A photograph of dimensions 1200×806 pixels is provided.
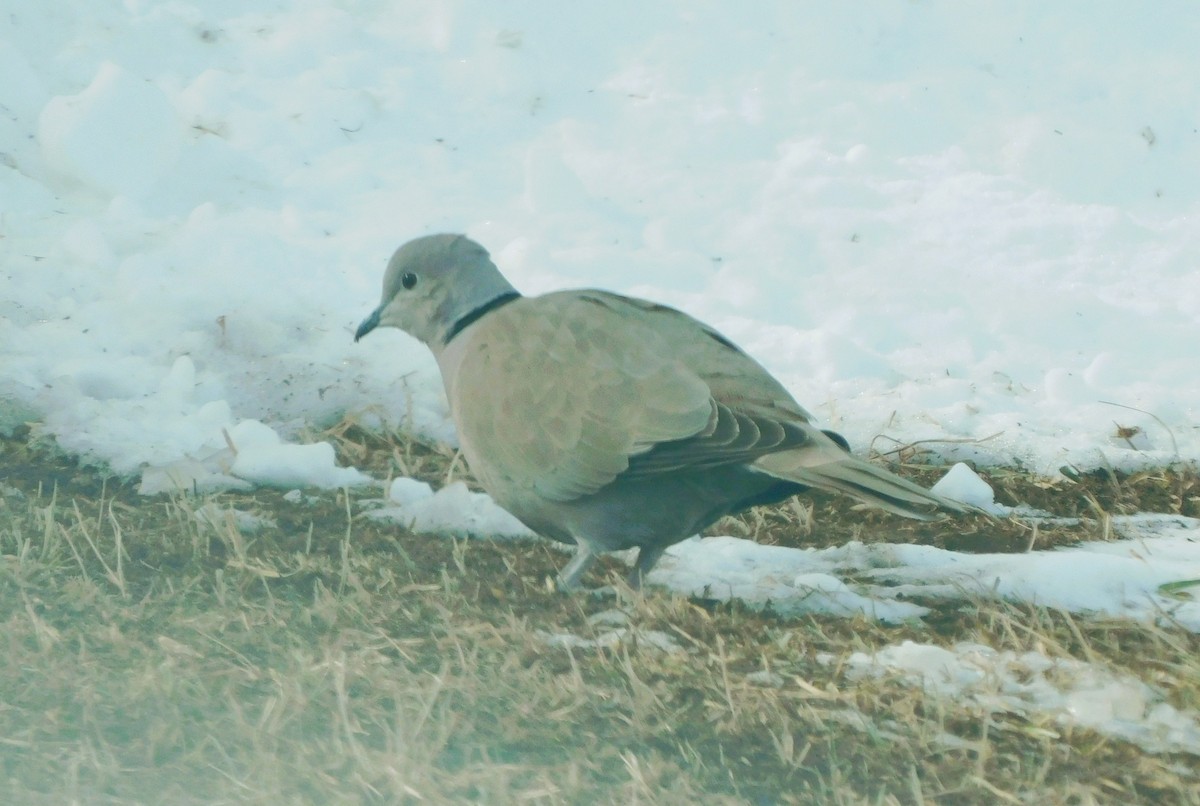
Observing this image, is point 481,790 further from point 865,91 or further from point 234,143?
point 865,91

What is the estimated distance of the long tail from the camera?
103 inches

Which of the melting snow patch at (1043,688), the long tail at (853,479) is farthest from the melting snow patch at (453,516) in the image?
the melting snow patch at (1043,688)

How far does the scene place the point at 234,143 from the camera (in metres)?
5.04

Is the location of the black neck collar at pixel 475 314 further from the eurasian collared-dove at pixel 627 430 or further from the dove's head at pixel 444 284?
the eurasian collared-dove at pixel 627 430

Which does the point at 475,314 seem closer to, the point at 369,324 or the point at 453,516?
the point at 369,324

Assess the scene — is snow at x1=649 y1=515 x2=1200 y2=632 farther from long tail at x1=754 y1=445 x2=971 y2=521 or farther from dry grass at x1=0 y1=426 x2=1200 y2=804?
long tail at x1=754 y1=445 x2=971 y2=521

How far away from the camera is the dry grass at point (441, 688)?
2025 mm

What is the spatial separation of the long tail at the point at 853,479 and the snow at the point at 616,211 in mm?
588

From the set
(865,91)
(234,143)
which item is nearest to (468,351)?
(234,143)

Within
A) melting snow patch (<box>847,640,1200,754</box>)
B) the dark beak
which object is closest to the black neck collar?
the dark beak

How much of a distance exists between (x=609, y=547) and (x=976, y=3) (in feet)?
12.8

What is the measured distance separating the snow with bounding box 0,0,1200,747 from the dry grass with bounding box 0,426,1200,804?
17.4 inches

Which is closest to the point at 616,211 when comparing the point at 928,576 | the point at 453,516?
the point at 453,516

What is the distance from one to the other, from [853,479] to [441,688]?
90 cm
